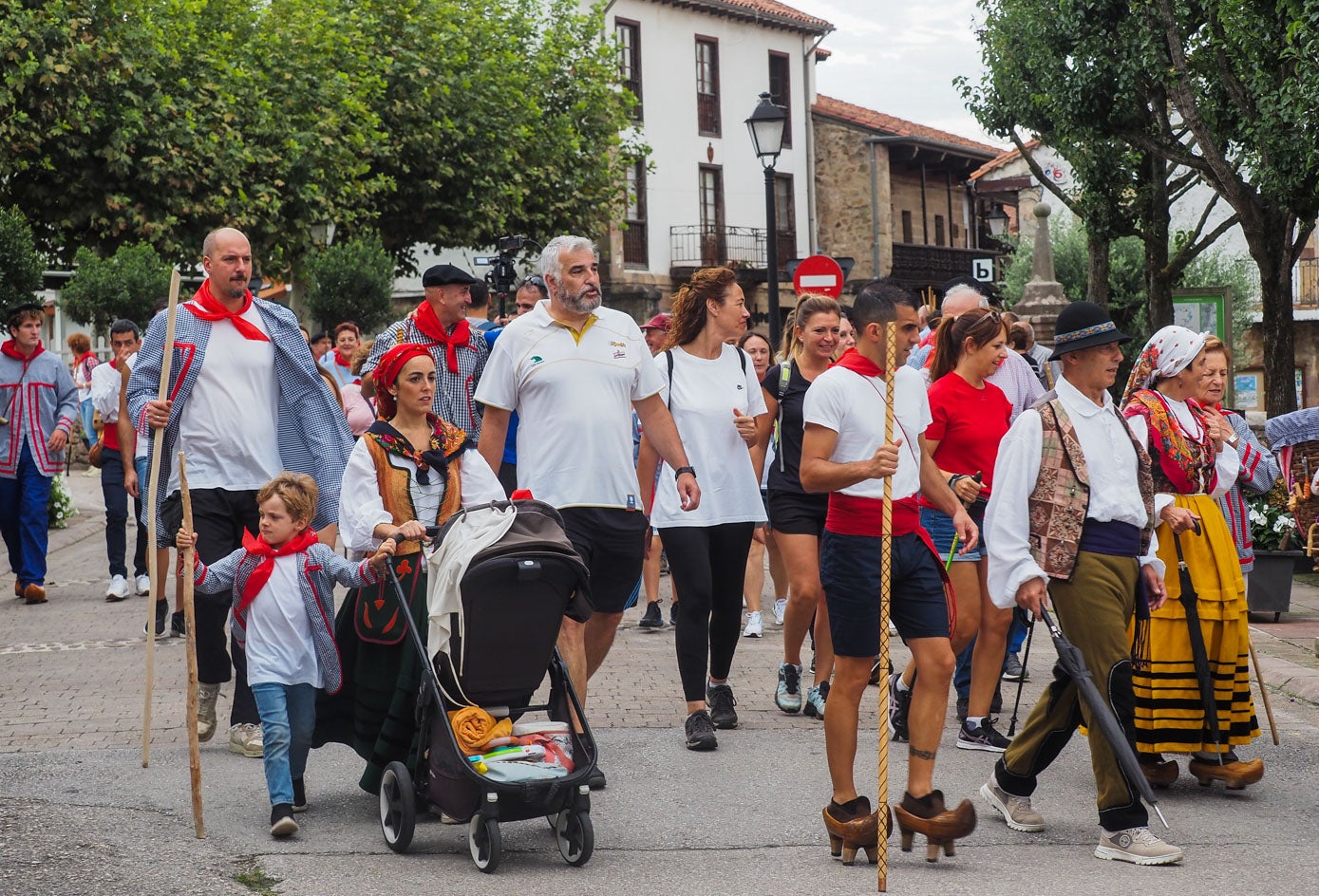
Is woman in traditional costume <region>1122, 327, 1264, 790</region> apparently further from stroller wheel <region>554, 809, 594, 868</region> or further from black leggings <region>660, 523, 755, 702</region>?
stroller wheel <region>554, 809, 594, 868</region>

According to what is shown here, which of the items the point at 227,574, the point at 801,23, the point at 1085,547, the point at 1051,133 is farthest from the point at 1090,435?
the point at 801,23

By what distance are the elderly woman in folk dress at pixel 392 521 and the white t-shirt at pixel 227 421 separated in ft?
4.36

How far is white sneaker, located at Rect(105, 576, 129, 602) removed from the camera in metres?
12.4

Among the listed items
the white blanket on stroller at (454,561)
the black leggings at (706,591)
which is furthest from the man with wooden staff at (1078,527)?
the black leggings at (706,591)

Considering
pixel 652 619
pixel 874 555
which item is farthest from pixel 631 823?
pixel 652 619

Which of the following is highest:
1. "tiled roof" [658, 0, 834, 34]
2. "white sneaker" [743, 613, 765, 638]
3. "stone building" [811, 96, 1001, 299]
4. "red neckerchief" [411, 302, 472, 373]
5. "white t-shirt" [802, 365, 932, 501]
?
"tiled roof" [658, 0, 834, 34]

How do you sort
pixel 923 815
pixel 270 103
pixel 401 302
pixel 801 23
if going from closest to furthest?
pixel 923 815 < pixel 270 103 < pixel 401 302 < pixel 801 23

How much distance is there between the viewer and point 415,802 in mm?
5781

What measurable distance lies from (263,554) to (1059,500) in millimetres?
2787

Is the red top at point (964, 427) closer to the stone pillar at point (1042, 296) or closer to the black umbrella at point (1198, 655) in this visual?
the black umbrella at point (1198, 655)

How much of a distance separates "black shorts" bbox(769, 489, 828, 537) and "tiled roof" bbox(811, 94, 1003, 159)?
148 ft

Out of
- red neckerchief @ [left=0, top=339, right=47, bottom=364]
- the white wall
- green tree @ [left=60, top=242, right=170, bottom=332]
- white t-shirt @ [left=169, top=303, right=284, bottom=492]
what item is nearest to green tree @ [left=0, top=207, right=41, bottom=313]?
red neckerchief @ [left=0, top=339, right=47, bottom=364]

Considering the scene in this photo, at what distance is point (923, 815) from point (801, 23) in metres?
48.0

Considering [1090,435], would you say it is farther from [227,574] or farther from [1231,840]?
[227,574]
